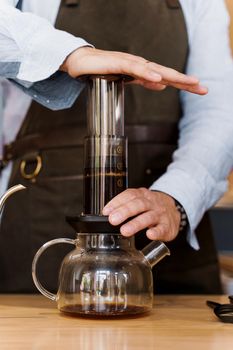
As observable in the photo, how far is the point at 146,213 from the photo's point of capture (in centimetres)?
115

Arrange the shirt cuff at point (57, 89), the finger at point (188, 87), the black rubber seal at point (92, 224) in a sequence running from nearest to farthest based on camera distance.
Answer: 1. the black rubber seal at point (92, 224)
2. the finger at point (188, 87)
3. the shirt cuff at point (57, 89)

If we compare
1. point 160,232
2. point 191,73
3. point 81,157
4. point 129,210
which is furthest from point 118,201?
point 191,73

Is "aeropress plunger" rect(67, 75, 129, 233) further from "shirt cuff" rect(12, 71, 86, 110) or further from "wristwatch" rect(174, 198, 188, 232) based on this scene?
"wristwatch" rect(174, 198, 188, 232)

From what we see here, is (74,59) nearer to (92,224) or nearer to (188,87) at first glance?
(188,87)

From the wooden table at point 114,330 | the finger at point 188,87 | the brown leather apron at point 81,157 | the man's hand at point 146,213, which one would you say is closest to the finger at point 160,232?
the man's hand at point 146,213

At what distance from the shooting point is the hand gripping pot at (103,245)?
1.00m

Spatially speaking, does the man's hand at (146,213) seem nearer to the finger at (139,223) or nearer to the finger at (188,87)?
the finger at (139,223)

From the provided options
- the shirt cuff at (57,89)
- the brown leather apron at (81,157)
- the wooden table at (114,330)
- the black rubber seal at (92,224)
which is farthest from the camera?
the brown leather apron at (81,157)

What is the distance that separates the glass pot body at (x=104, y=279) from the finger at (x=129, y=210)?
0.03 metres

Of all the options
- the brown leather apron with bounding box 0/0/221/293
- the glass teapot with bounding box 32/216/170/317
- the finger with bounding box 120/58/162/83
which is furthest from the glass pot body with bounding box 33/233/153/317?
the brown leather apron with bounding box 0/0/221/293

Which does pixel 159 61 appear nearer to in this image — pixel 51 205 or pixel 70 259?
pixel 51 205

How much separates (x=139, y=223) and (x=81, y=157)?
0.45m

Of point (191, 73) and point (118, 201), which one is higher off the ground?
point (191, 73)

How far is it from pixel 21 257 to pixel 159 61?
490 mm
